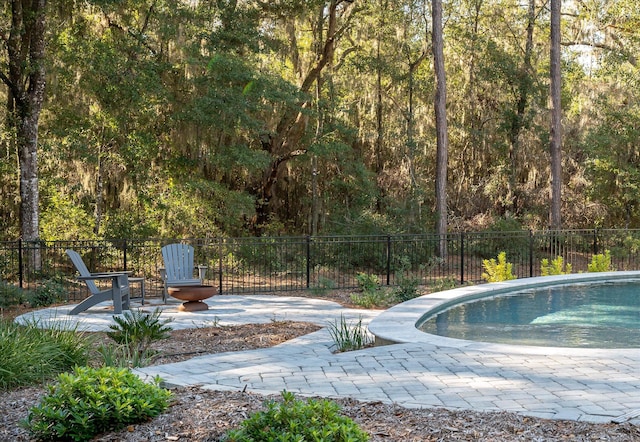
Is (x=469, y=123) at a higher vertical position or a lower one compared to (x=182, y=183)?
higher

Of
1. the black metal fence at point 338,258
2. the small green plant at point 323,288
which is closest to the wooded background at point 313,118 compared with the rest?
the black metal fence at point 338,258

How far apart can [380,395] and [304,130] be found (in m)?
15.9

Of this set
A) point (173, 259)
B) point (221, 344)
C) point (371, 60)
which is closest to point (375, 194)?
point (371, 60)

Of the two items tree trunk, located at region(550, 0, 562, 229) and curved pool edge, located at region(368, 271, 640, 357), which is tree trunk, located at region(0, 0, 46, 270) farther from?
tree trunk, located at region(550, 0, 562, 229)

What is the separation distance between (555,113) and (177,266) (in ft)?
42.4

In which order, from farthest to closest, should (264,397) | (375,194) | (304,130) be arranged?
1. (375,194)
2. (304,130)
3. (264,397)

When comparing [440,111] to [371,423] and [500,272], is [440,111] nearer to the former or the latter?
[500,272]

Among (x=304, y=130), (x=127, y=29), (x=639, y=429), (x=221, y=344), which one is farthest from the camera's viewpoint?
(x=304, y=130)

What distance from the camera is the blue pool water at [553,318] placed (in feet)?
26.5

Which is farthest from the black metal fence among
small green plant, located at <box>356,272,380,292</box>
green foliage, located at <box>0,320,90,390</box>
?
green foliage, located at <box>0,320,90,390</box>

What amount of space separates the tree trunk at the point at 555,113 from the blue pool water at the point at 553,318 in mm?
7866

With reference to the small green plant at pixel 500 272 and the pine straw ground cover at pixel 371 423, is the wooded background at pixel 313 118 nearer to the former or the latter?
the small green plant at pixel 500 272

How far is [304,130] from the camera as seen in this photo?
65.8 ft

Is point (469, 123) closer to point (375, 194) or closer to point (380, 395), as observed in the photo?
point (375, 194)
